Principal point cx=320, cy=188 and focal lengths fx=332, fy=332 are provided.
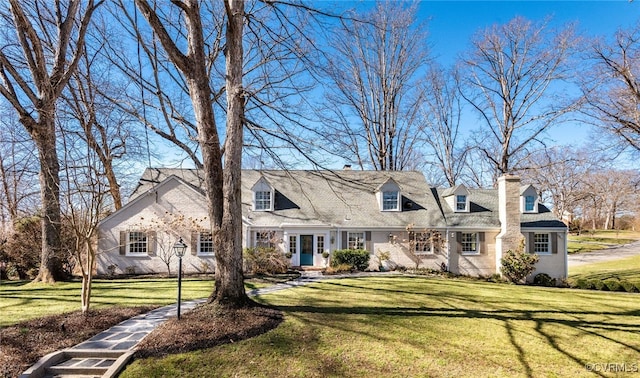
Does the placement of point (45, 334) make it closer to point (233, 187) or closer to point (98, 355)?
point (98, 355)

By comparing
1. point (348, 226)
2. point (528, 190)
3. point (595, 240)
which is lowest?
point (595, 240)

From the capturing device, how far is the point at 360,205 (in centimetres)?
2028

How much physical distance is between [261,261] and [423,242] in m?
9.09

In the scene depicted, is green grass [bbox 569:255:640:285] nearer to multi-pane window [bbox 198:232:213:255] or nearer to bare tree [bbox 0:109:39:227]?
multi-pane window [bbox 198:232:213:255]

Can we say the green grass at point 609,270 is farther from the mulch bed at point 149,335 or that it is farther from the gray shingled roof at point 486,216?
the mulch bed at point 149,335

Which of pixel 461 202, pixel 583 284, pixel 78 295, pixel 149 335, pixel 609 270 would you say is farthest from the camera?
pixel 609 270

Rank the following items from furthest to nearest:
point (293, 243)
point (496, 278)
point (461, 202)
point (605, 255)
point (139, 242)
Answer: point (605, 255) < point (461, 202) < point (293, 243) < point (496, 278) < point (139, 242)

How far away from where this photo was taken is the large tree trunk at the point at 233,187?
24.5 feet

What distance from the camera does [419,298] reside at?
1009 cm

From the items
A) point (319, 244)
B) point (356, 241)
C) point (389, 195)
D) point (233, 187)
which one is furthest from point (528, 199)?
point (233, 187)

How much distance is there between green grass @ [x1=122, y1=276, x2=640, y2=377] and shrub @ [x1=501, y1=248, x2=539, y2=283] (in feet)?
23.1

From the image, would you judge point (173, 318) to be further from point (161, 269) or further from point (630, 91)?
point (630, 91)

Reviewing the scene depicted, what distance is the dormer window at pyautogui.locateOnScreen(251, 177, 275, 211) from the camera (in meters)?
19.3

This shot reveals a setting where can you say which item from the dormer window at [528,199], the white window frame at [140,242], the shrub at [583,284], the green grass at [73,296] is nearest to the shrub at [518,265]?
the shrub at [583,284]
